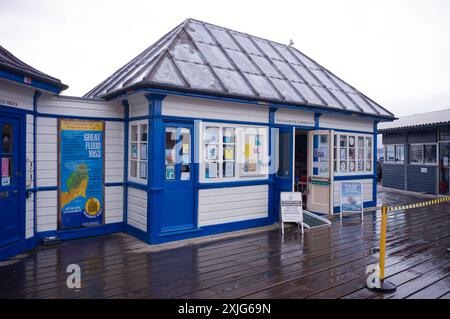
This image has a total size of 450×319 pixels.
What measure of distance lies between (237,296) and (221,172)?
3445 mm

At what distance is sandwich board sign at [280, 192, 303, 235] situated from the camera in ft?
24.9

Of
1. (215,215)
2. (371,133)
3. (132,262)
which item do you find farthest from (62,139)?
(371,133)

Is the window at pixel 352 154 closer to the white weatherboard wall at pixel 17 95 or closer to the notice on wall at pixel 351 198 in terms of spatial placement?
the notice on wall at pixel 351 198

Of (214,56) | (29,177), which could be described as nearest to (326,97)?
(214,56)

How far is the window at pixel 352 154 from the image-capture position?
9.84 m

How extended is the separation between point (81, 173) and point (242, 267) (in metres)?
3.87

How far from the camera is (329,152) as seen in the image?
8844 mm

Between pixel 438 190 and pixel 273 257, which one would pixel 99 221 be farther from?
pixel 438 190

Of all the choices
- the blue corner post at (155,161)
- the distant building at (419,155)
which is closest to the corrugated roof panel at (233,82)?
the blue corner post at (155,161)

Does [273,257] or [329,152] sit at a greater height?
[329,152]

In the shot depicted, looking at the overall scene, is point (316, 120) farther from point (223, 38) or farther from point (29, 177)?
point (29, 177)

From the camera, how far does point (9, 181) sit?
569 cm

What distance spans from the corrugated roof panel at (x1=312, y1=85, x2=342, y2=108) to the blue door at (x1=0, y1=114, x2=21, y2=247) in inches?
293

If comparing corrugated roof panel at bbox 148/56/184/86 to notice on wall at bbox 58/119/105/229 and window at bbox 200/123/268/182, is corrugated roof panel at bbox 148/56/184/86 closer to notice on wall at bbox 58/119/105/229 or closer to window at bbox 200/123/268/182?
window at bbox 200/123/268/182
